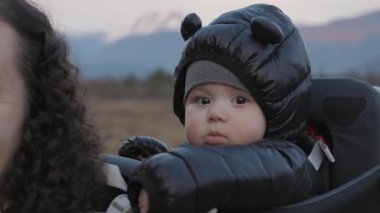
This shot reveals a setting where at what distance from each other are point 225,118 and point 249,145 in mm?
210

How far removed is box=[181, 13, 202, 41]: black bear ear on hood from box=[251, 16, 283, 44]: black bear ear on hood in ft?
0.85

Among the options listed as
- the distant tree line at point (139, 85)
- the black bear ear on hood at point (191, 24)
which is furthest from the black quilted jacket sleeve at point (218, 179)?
the distant tree line at point (139, 85)

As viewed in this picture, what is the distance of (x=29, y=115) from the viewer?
1949mm

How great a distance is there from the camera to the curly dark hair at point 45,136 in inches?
76.2

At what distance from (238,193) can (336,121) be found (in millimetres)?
824

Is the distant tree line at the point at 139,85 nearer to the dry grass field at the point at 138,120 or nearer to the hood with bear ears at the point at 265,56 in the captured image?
the dry grass field at the point at 138,120

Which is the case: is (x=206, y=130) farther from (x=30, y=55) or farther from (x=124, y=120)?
(x=124, y=120)

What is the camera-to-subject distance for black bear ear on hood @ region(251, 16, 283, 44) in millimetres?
2074

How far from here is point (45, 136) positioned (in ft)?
6.52

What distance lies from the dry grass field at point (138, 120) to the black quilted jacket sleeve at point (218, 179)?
929 centimetres

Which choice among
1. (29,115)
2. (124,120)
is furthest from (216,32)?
(124,120)

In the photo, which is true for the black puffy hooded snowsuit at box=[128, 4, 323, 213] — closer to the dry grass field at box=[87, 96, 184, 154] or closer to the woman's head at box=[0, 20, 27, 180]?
the woman's head at box=[0, 20, 27, 180]

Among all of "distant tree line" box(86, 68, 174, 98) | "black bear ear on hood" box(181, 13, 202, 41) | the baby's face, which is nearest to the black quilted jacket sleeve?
the baby's face

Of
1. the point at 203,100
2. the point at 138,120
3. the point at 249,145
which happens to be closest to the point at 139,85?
the point at 138,120
